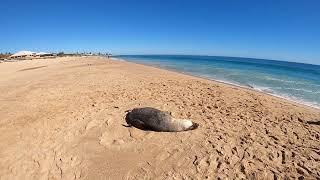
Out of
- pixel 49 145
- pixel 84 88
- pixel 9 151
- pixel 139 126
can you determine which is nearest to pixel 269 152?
pixel 139 126

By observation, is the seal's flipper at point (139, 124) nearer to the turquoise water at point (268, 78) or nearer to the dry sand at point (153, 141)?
the dry sand at point (153, 141)

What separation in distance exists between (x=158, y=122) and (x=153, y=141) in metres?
0.72

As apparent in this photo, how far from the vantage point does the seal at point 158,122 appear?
7.36m

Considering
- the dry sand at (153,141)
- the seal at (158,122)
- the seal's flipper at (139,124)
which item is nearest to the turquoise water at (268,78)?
the dry sand at (153,141)

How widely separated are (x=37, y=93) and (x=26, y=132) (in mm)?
4667

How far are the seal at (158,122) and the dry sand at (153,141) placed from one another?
22 centimetres

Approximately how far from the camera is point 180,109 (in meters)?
9.27

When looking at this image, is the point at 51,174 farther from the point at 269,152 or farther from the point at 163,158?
the point at 269,152

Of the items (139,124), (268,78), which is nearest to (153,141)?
(139,124)

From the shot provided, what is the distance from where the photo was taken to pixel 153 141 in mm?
6855

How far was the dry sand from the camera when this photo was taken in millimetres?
5680

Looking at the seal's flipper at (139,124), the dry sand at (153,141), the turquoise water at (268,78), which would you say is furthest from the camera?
the turquoise water at (268,78)

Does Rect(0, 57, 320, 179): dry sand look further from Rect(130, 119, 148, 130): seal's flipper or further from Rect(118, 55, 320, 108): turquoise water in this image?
Rect(118, 55, 320, 108): turquoise water

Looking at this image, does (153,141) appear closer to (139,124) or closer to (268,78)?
(139,124)
